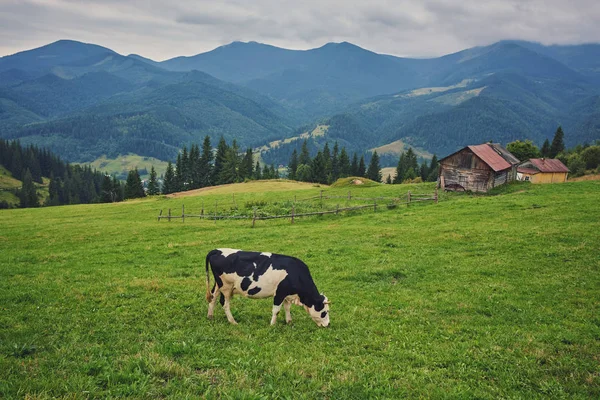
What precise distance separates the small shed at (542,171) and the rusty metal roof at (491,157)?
60.5 feet

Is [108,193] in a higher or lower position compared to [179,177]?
lower

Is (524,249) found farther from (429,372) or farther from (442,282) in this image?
(429,372)

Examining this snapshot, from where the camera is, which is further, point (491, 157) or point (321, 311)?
point (491, 157)

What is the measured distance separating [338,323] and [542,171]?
72.6m

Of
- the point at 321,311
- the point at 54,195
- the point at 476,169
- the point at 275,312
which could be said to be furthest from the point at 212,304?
the point at 54,195

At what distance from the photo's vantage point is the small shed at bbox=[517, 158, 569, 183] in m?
68.7

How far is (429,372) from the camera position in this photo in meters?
8.98

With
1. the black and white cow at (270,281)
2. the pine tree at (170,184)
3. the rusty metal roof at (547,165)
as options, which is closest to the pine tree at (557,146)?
the rusty metal roof at (547,165)

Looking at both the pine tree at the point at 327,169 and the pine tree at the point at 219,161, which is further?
the pine tree at the point at 327,169

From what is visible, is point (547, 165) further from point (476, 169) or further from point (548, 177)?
point (476, 169)

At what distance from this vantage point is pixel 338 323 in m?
12.2

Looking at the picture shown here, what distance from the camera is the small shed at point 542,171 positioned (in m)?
68.7

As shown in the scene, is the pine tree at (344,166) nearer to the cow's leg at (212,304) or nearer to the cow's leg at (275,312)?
the cow's leg at (212,304)

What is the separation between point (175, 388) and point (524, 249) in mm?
20308
